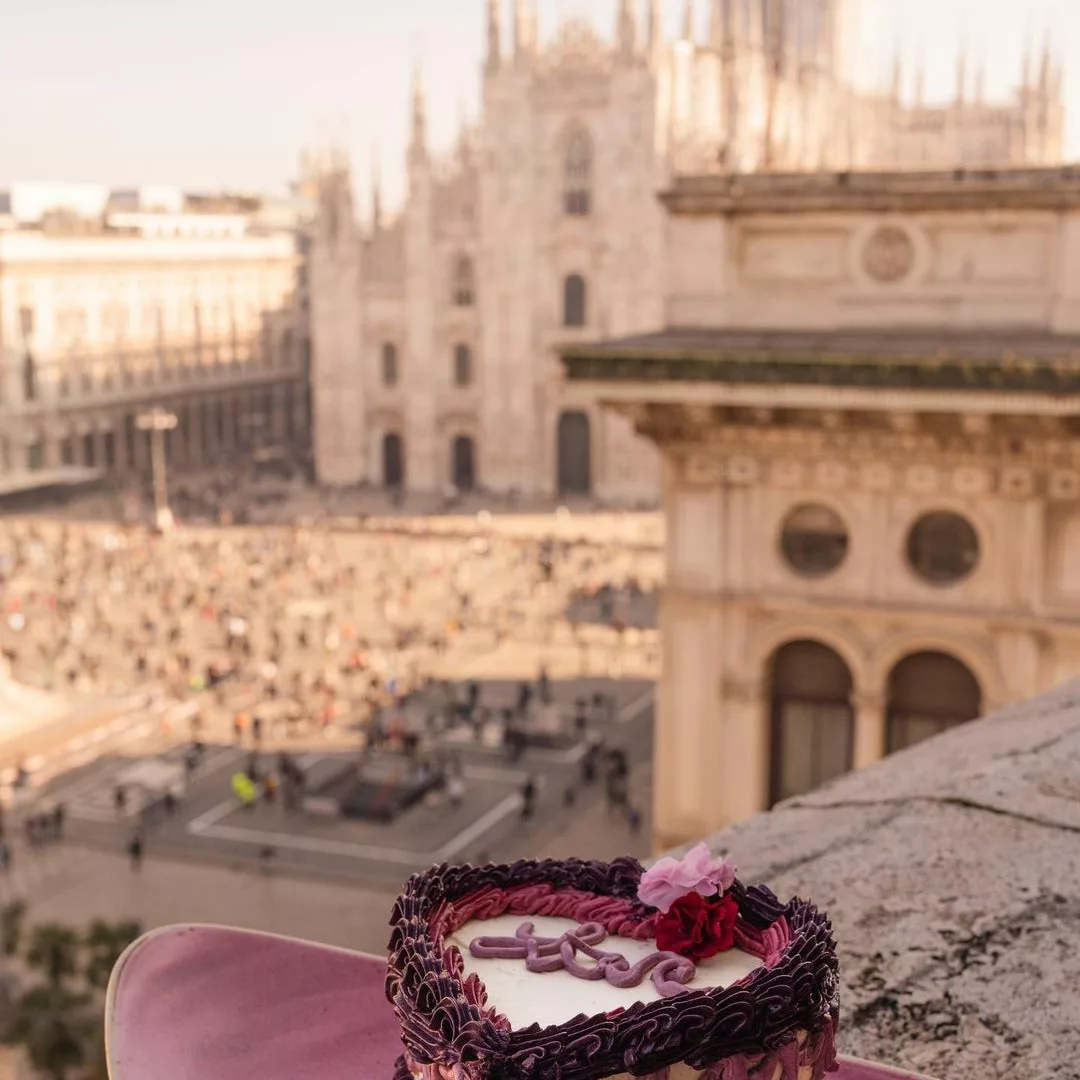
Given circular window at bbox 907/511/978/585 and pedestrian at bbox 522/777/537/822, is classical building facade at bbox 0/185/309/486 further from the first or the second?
circular window at bbox 907/511/978/585

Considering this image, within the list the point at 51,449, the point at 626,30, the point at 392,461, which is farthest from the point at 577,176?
the point at 51,449

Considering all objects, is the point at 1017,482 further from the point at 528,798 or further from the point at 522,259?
the point at 522,259

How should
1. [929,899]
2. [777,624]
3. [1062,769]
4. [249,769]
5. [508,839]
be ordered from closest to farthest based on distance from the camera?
[929,899], [1062,769], [777,624], [508,839], [249,769]

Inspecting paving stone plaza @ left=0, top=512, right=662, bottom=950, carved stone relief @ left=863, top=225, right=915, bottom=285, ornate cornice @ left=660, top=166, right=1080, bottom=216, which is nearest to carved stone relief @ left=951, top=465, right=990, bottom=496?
Result: carved stone relief @ left=863, top=225, right=915, bottom=285

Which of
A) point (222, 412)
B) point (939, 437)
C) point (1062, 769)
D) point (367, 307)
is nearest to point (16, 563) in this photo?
point (367, 307)

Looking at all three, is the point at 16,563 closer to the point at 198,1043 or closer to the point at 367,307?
the point at 367,307

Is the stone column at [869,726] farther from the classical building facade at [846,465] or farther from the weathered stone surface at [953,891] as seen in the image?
the weathered stone surface at [953,891]
